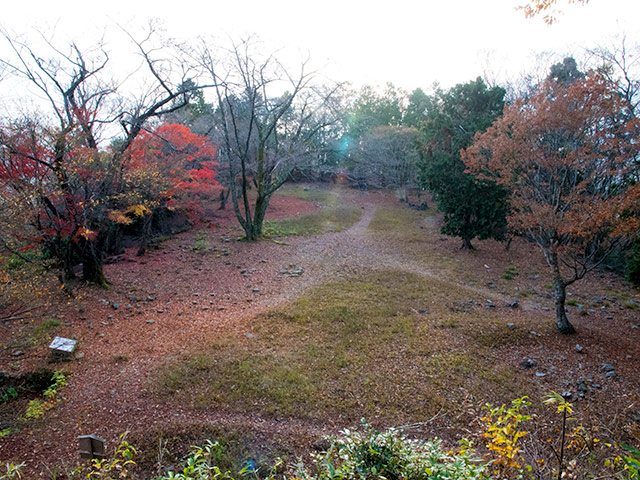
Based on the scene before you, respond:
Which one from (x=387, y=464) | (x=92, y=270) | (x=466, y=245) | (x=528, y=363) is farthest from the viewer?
(x=466, y=245)

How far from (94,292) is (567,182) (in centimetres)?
1158

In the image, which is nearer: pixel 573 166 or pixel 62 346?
pixel 62 346

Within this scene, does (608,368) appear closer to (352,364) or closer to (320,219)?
(352,364)

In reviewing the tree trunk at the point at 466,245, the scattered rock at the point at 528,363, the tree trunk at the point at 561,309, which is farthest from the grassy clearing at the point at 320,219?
the scattered rock at the point at 528,363

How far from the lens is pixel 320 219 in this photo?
2131 cm

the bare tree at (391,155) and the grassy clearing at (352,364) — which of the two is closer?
the grassy clearing at (352,364)

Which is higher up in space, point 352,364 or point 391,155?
point 391,155

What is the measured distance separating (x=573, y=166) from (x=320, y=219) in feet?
49.7

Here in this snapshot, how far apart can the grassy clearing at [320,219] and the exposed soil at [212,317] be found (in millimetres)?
1802

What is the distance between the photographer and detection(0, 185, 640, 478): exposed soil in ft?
16.7

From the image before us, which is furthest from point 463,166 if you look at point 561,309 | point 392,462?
point 392,462

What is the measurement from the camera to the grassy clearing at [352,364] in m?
5.66

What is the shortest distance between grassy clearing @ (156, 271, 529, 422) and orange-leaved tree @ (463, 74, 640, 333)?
245 centimetres

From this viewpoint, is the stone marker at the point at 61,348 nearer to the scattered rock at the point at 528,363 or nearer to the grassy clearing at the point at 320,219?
the scattered rock at the point at 528,363
